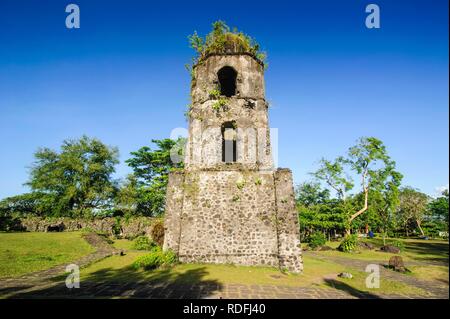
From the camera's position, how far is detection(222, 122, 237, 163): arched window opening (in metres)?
11.7

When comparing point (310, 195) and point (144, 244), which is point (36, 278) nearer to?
point (144, 244)

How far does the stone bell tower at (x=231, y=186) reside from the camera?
9648mm

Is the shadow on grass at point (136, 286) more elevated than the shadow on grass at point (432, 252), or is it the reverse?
the shadow on grass at point (136, 286)

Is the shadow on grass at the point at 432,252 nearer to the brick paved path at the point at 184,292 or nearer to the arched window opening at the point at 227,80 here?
the brick paved path at the point at 184,292

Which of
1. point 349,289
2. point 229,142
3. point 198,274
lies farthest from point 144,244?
point 349,289

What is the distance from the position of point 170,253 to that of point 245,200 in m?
3.54

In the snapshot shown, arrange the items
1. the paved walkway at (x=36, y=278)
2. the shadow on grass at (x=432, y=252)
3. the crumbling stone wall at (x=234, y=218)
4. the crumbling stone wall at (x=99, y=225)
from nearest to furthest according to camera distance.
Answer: the paved walkway at (x=36, y=278), the crumbling stone wall at (x=234, y=218), the shadow on grass at (x=432, y=252), the crumbling stone wall at (x=99, y=225)

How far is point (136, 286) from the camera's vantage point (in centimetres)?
668

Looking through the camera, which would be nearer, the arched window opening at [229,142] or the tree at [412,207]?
the arched window opening at [229,142]

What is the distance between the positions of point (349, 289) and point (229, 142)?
755cm

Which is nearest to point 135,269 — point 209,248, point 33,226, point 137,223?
point 209,248

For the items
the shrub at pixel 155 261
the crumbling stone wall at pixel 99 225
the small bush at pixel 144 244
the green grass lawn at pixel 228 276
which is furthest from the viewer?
the crumbling stone wall at pixel 99 225

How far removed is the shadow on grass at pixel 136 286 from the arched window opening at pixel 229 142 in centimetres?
514

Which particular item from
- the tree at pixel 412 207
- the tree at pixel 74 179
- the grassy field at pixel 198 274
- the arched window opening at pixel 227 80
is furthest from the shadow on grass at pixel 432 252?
the tree at pixel 74 179
